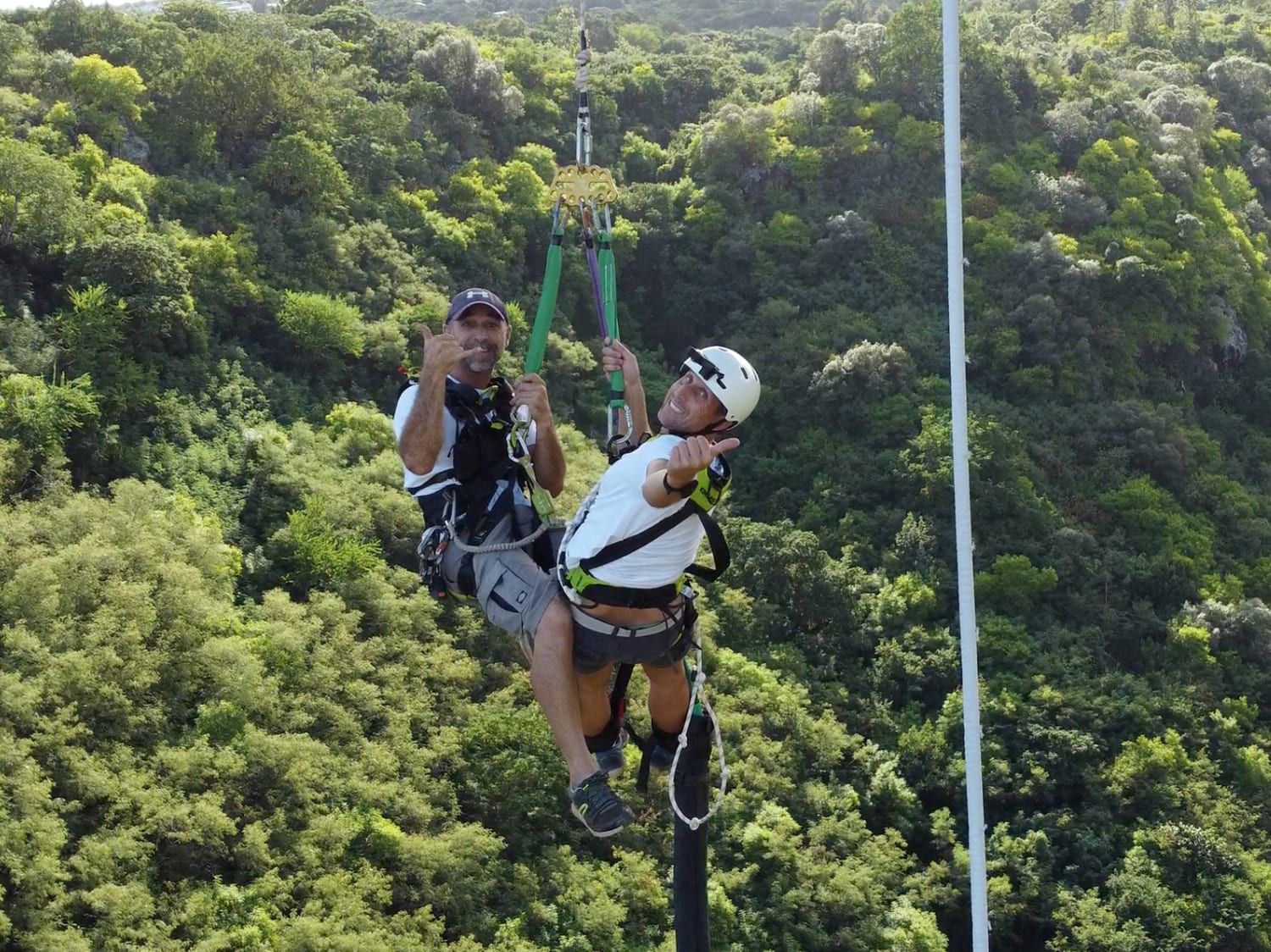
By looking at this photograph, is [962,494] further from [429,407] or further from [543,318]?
[429,407]

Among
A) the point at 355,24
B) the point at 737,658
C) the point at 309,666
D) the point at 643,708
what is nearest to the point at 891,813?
the point at 737,658

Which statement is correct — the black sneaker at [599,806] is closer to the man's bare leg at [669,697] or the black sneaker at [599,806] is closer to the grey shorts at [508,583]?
the grey shorts at [508,583]

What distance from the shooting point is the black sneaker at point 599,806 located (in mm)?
4469

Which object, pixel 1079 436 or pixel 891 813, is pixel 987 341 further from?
pixel 891 813

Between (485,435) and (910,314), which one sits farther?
(910,314)

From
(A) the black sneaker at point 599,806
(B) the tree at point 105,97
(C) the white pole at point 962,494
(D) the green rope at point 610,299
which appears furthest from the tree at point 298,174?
(A) the black sneaker at point 599,806

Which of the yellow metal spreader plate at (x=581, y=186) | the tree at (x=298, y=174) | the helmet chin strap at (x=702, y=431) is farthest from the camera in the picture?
the tree at (x=298, y=174)

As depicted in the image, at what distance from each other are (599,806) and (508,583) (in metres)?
1.05

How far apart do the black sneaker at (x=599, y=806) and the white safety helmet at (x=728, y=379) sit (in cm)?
145

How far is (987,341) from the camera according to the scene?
26.0 meters

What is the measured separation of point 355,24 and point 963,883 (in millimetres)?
25373

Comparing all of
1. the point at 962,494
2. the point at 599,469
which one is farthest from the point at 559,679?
the point at 599,469

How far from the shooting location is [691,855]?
5.27m

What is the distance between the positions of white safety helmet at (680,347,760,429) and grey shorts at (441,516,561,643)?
1.05m
